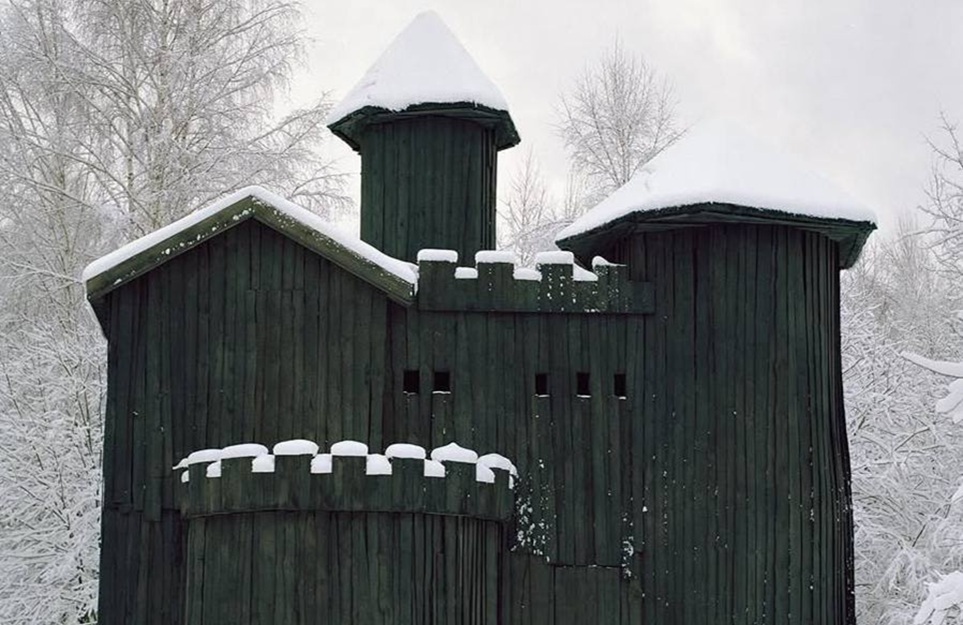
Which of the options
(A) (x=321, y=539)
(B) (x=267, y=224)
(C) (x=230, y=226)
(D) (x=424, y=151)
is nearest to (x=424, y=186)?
(D) (x=424, y=151)

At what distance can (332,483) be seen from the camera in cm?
870

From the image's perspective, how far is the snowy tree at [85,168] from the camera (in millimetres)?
16219

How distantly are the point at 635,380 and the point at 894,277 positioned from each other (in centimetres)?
2313

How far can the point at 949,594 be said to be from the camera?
512cm

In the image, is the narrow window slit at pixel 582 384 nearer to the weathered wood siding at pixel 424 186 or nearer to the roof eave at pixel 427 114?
the weathered wood siding at pixel 424 186

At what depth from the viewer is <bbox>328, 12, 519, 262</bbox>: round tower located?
11.4 meters

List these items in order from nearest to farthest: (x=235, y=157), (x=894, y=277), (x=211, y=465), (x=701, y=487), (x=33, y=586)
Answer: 1. (x=211, y=465)
2. (x=701, y=487)
3. (x=33, y=586)
4. (x=235, y=157)
5. (x=894, y=277)

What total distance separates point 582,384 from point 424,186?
285cm

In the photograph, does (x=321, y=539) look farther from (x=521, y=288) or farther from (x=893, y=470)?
(x=893, y=470)

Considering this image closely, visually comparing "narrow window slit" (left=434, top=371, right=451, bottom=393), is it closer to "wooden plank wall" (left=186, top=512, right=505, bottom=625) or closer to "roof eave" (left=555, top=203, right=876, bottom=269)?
"wooden plank wall" (left=186, top=512, right=505, bottom=625)

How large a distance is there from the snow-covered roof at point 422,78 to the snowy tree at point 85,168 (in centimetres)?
515

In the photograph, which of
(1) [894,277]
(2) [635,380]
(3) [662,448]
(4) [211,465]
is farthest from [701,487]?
(1) [894,277]

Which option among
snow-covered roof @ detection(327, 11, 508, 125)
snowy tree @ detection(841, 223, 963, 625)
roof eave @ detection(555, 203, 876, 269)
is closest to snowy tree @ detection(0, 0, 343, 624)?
snow-covered roof @ detection(327, 11, 508, 125)

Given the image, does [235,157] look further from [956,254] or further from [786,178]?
[956,254]
